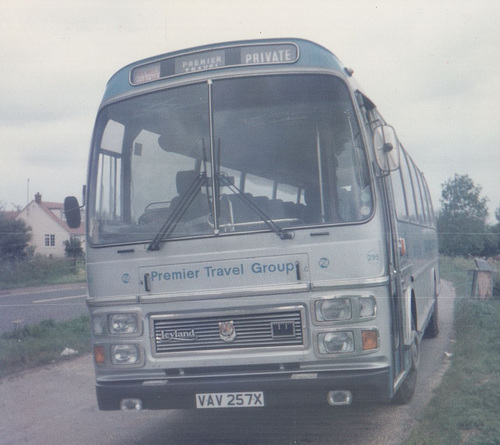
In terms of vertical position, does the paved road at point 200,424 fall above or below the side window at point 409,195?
below

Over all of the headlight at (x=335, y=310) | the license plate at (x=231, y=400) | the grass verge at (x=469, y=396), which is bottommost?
the grass verge at (x=469, y=396)

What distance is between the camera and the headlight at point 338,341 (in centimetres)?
522

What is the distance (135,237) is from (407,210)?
3.73 metres

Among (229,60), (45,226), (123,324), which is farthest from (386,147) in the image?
(45,226)

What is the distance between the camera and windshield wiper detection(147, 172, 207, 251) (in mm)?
5641

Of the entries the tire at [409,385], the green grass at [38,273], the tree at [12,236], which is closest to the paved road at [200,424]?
the tire at [409,385]

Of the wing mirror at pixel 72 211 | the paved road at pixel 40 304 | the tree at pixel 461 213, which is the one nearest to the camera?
the wing mirror at pixel 72 211

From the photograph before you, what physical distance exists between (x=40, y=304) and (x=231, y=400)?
1912cm

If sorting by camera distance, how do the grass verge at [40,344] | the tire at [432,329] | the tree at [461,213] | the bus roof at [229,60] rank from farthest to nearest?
the tree at [461,213] → the tire at [432,329] → the grass verge at [40,344] → the bus roof at [229,60]

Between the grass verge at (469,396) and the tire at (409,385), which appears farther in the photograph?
the tire at (409,385)

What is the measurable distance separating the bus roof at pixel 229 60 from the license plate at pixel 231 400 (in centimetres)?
268

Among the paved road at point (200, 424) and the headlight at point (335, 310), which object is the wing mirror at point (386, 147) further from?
the paved road at point (200, 424)

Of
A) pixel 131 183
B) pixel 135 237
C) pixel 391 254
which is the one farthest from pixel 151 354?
pixel 391 254

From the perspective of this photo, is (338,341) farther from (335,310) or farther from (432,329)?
(432,329)
